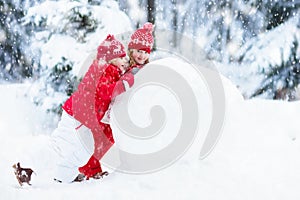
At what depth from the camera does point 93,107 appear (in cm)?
296

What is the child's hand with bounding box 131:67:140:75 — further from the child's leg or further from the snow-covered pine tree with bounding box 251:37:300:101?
the snow-covered pine tree with bounding box 251:37:300:101

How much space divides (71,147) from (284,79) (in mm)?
6167

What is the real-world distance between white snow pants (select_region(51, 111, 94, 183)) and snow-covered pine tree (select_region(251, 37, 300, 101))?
5.68 meters

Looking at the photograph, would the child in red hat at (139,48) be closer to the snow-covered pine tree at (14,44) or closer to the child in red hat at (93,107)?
the child in red hat at (93,107)

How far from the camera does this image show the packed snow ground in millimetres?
2537

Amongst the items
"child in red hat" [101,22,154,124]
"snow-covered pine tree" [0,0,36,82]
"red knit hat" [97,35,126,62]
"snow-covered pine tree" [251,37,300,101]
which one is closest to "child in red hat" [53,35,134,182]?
"red knit hat" [97,35,126,62]

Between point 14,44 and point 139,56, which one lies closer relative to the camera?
point 139,56

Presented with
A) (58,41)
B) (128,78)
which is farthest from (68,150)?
A: (58,41)

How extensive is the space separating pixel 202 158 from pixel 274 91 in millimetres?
5904

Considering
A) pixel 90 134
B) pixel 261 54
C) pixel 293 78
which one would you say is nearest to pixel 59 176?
pixel 90 134

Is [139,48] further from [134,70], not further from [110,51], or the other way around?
[110,51]

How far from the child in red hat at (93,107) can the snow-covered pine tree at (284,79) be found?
17.8ft

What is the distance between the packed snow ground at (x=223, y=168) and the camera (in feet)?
8.32

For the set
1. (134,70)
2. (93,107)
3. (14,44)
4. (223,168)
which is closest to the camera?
(223,168)
